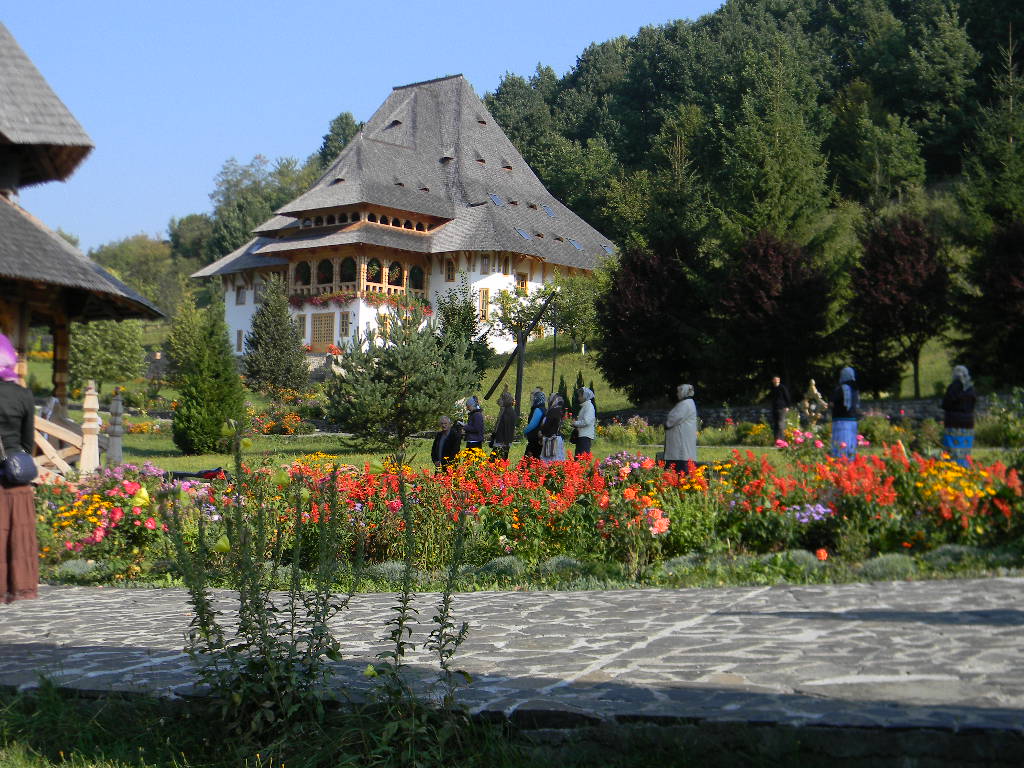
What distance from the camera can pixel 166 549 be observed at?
9.55 metres

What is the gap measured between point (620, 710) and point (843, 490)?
518 cm

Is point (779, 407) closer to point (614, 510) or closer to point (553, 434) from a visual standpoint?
point (553, 434)

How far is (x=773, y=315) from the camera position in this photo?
2525 centimetres

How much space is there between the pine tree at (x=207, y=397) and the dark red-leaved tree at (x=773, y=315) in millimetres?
12535

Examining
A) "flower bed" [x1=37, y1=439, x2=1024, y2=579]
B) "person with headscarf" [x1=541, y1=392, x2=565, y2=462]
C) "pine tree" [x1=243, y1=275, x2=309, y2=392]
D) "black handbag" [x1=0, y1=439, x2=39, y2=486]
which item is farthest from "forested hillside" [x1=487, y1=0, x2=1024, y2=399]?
"black handbag" [x1=0, y1=439, x2=39, y2=486]

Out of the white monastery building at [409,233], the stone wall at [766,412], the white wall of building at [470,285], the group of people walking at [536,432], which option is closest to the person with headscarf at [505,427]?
the group of people walking at [536,432]

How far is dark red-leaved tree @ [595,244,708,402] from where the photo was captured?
94.8 feet

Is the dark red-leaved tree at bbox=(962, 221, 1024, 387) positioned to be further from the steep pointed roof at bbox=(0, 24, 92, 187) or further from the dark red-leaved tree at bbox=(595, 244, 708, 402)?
the steep pointed roof at bbox=(0, 24, 92, 187)

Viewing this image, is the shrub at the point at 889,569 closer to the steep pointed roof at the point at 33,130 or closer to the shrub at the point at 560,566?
the shrub at the point at 560,566

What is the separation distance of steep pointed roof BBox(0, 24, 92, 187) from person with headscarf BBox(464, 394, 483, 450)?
737 centimetres

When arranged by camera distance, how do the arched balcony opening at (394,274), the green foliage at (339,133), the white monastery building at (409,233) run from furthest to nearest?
the green foliage at (339,133)
the arched balcony opening at (394,274)
the white monastery building at (409,233)

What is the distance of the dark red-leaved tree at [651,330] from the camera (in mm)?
28906

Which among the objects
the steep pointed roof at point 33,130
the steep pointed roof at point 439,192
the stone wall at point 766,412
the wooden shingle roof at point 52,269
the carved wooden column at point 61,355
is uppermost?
the steep pointed roof at point 439,192

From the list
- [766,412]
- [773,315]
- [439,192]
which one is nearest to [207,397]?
[766,412]
